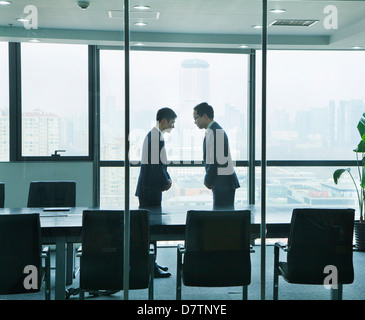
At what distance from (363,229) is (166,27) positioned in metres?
2.52

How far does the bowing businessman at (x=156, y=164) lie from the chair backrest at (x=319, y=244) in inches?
47.8

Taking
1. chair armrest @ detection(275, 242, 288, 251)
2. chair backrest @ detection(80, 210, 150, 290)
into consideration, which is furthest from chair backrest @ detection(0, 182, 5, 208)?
chair armrest @ detection(275, 242, 288, 251)

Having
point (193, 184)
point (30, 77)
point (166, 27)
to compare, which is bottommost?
point (193, 184)

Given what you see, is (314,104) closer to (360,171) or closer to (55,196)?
(360,171)

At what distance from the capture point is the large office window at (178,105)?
12.8 ft

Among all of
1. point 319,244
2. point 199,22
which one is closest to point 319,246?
point 319,244

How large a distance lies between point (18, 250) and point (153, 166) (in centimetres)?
131

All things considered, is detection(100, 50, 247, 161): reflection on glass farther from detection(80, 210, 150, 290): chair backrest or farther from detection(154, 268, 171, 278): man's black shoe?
detection(154, 268, 171, 278): man's black shoe

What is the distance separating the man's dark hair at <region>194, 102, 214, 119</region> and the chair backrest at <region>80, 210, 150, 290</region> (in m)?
1.21

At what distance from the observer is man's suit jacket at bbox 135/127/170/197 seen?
156 inches

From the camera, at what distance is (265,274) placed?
3717 millimetres

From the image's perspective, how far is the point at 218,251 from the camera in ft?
11.1
